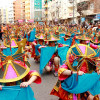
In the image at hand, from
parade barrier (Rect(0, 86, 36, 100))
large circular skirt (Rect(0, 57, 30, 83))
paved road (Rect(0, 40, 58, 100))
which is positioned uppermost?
large circular skirt (Rect(0, 57, 30, 83))

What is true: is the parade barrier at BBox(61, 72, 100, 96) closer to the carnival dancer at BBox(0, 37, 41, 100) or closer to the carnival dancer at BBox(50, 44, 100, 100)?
the carnival dancer at BBox(50, 44, 100, 100)

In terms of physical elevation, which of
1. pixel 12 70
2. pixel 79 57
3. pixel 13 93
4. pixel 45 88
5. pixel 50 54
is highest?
pixel 79 57

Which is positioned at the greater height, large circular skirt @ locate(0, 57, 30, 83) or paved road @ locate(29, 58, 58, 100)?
large circular skirt @ locate(0, 57, 30, 83)

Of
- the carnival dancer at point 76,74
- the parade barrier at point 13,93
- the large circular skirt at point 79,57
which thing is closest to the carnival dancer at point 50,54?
the carnival dancer at point 76,74

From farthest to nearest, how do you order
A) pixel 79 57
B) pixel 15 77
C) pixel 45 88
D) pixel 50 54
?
1. pixel 50 54
2. pixel 45 88
3. pixel 79 57
4. pixel 15 77

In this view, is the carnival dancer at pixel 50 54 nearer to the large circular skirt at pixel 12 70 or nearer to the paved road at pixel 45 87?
the paved road at pixel 45 87

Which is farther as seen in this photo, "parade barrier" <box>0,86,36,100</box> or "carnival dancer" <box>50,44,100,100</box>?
"carnival dancer" <box>50,44,100,100</box>

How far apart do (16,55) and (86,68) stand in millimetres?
1303

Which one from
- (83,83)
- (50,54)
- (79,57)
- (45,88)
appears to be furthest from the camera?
Result: (50,54)

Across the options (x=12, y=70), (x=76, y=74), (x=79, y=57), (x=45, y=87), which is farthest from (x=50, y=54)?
(x=12, y=70)

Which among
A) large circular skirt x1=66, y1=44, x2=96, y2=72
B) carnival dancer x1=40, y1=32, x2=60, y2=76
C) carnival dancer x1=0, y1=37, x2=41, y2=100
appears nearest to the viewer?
carnival dancer x1=0, y1=37, x2=41, y2=100

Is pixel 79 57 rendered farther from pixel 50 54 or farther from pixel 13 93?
pixel 50 54

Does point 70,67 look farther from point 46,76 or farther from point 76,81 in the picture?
point 46,76

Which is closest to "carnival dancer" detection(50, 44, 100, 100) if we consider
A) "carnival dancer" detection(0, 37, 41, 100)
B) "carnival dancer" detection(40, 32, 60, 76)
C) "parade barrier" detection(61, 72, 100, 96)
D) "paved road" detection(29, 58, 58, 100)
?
"parade barrier" detection(61, 72, 100, 96)
